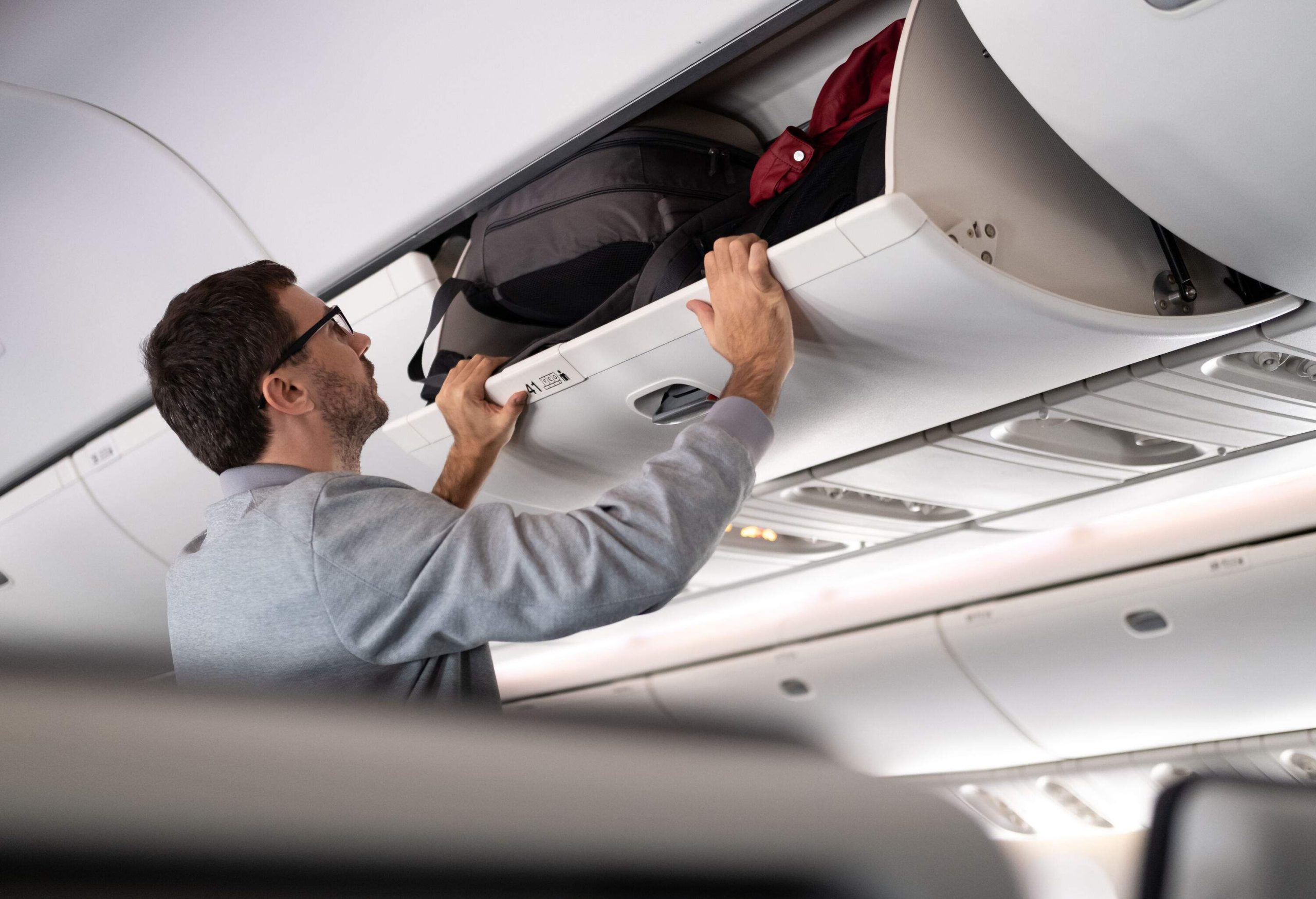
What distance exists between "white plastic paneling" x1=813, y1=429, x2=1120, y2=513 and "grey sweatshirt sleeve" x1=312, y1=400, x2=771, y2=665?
1322mm

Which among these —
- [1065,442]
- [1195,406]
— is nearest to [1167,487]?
[1065,442]

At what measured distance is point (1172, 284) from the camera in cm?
185

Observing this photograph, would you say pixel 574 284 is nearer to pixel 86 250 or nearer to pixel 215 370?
pixel 215 370

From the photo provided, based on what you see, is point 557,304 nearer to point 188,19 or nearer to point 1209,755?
point 188,19

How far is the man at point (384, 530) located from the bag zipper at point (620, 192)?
41 centimetres

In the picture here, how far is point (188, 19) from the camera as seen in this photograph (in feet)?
6.84

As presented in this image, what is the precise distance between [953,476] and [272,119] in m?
1.93

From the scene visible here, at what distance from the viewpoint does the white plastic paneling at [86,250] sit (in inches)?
97.0

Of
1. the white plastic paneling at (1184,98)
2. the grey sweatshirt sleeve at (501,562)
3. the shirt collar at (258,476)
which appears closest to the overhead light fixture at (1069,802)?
the white plastic paneling at (1184,98)

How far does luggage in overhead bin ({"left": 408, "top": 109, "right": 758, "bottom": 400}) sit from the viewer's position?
6.79ft

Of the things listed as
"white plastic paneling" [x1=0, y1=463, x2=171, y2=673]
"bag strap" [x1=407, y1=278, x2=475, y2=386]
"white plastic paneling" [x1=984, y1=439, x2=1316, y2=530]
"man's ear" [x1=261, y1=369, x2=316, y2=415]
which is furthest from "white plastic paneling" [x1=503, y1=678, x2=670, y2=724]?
"white plastic paneling" [x1=0, y1=463, x2=171, y2=673]

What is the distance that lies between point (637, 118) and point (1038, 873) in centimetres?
201

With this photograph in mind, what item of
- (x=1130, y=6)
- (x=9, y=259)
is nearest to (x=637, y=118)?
(x=1130, y=6)

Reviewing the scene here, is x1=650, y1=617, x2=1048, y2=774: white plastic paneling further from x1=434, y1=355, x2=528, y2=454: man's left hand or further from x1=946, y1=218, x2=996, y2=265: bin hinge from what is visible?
x1=946, y1=218, x2=996, y2=265: bin hinge
